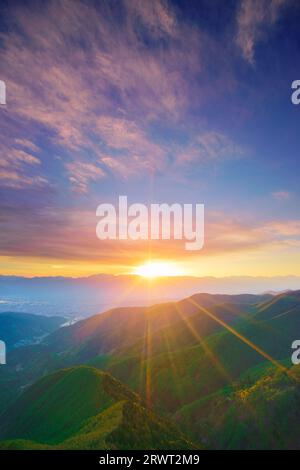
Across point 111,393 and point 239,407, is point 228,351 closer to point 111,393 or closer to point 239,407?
point 239,407

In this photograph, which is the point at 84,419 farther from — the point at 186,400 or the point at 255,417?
the point at 186,400

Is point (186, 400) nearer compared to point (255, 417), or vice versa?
point (255, 417)

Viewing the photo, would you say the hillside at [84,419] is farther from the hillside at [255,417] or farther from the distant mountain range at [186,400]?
the hillside at [255,417]

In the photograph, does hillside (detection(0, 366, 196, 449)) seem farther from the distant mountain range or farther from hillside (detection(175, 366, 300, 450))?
hillside (detection(175, 366, 300, 450))

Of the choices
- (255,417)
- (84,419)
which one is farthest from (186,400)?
(84,419)

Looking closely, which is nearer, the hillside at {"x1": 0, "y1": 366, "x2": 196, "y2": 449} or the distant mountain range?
the hillside at {"x1": 0, "y1": 366, "x2": 196, "y2": 449}

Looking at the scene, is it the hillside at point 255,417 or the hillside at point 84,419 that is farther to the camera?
the hillside at point 255,417

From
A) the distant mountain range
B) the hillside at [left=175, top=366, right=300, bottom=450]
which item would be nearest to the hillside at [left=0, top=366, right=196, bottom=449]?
the distant mountain range

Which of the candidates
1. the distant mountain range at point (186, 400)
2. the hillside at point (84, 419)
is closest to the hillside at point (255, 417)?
the distant mountain range at point (186, 400)
